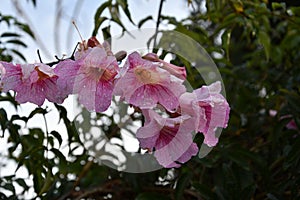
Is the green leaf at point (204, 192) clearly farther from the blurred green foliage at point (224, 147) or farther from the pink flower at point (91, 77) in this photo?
the pink flower at point (91, 77)

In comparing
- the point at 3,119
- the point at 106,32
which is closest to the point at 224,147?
the point at 106,32

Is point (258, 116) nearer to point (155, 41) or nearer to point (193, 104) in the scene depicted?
point (155, 41)

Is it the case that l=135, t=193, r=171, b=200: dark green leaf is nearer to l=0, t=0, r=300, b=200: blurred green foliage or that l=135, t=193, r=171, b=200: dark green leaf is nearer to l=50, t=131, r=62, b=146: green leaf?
l=0, t=0, r=300, b=200: blurred green foliage

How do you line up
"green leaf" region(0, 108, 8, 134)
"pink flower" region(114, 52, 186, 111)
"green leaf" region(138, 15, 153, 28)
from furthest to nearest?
"green leaf" region(138, 15, 153, 28)
"green leaf" region(0, 108, 8, 134)
"pink flower" region(114, 52, 186, 111)

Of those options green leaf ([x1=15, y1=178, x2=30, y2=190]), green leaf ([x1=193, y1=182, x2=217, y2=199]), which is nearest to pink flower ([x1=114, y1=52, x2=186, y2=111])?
green leaf ([x1=193, y1=182, x2=217, y2=199])

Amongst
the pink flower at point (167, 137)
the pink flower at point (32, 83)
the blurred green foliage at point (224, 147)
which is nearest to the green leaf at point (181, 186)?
the blurred green foliage at point (224, 147)

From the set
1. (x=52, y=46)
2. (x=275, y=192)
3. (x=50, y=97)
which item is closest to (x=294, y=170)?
(x=275, y=192)
